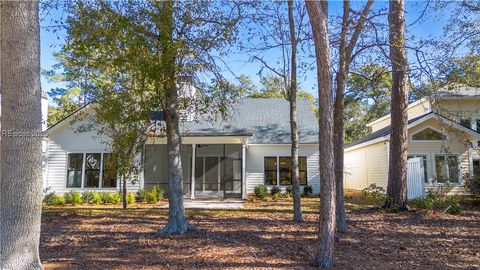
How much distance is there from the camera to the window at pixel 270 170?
17.7 m

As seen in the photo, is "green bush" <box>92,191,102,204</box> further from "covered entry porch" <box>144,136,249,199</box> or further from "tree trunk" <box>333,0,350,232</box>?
"tree trunk" <box>333,0,350,232</box>

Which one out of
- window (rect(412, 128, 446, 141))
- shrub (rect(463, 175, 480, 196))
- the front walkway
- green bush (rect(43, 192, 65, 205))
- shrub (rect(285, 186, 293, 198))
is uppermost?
window (rect(412, 128, 446, 141))

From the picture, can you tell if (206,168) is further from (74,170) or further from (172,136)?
(172,136)

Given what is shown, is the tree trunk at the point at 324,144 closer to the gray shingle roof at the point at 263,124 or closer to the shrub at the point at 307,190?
the gray shingle roof at the point at 263,124

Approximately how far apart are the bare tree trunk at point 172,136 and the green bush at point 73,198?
28.2ft

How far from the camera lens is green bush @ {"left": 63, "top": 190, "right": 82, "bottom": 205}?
1496 centimetres

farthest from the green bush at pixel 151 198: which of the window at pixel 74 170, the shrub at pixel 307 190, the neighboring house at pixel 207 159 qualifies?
the shrub at pixel 307 190

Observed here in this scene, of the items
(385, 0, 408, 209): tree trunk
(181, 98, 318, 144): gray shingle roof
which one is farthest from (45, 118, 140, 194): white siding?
(385, 0, 408, 209): tree trunk

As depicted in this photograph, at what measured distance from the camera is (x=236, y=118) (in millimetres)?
19469

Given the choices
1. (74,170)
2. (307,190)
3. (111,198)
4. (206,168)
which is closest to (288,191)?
(307,190)

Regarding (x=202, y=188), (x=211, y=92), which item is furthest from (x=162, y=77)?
(x=202, y=188)

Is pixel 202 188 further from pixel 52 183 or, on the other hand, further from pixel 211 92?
pixel 211 92

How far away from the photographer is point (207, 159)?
59.8ft

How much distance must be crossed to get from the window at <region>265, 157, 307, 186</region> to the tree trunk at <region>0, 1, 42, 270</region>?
1394cm
